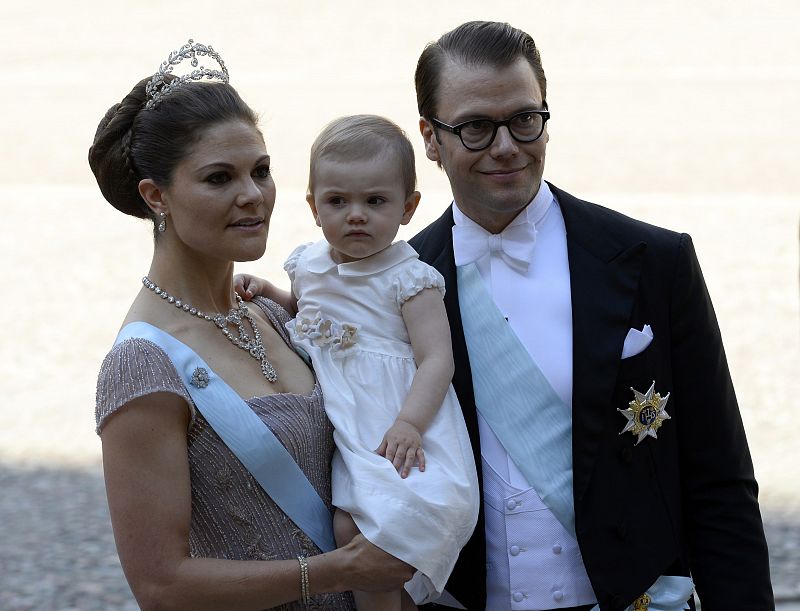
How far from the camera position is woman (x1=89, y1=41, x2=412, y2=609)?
2.60 metres

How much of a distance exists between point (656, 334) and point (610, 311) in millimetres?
133

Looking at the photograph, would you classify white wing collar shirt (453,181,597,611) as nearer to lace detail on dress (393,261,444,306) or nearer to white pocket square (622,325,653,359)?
white pocket square (622,325,653,359)

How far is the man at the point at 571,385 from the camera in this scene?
299 centimetres

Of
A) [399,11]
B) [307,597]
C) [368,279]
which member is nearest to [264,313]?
[368,279]

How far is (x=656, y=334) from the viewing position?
10.1ft

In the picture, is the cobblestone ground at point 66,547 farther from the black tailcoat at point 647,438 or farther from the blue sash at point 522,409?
the blue sash at point 522,409

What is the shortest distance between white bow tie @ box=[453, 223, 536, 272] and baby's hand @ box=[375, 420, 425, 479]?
1.97 ft

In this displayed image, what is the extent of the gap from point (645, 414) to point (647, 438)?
0.07 metres

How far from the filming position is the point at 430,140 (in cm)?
347

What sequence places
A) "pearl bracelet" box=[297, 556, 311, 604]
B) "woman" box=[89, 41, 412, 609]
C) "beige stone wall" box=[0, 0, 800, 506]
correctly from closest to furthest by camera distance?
"woman" box=[89, 41, 412, 609] < "pearl bracelet" box=[297, 556, 311, 604] < "beige stone wall" box=[0, 0, 800, 506]

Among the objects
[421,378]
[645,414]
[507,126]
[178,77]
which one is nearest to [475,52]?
[507,126]

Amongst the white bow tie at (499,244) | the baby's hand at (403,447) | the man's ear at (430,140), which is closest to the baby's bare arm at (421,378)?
the baby's hand at (403,447)

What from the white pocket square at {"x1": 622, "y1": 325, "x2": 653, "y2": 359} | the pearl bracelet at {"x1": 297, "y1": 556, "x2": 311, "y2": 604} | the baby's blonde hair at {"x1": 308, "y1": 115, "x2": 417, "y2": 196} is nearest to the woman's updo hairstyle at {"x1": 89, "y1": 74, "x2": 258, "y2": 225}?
the baby's blonde hair at {"x1": 308, "y1": 115, "x2": 417, "y2": 196}

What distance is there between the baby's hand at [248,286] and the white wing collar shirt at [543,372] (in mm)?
526
